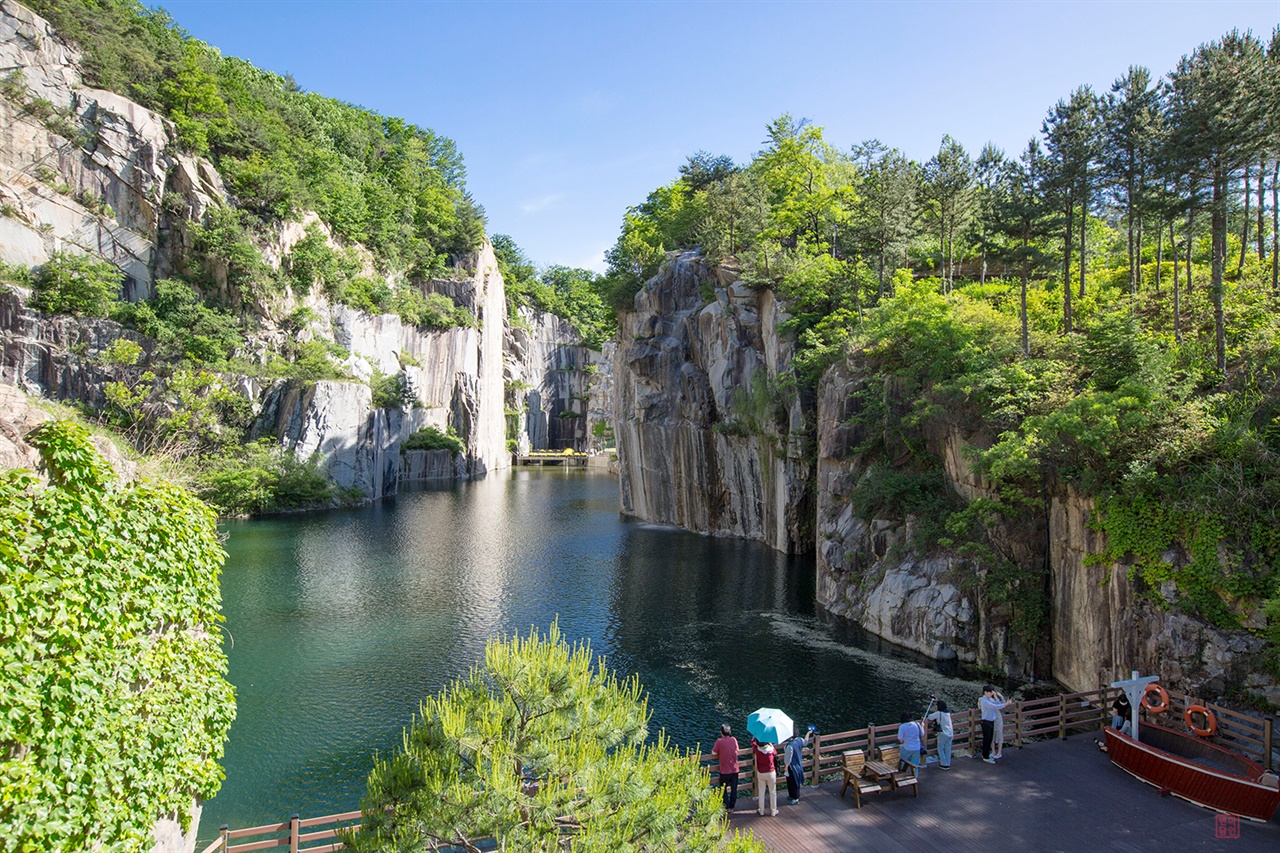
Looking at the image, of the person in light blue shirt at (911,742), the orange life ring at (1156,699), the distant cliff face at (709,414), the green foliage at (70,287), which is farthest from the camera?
the green foliage at (70,287)

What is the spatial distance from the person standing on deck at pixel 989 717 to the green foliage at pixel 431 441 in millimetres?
60784

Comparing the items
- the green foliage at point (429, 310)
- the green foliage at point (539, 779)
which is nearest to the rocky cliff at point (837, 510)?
the green foliage at point (539, 779)

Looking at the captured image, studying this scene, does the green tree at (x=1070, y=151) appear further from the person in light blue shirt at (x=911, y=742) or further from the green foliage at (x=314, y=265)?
the green foliage at (x=314, y=265)

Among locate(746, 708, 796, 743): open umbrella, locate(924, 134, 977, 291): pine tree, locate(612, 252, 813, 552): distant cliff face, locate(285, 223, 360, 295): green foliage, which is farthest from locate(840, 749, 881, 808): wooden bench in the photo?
locate(285, 223, 360, 295): green foliage

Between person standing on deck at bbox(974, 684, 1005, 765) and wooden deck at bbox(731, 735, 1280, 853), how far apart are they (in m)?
0.28

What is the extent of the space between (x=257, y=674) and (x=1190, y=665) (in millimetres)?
21248

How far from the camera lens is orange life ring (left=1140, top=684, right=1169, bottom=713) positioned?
11536 mm

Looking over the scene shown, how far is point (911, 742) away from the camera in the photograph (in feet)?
35.1

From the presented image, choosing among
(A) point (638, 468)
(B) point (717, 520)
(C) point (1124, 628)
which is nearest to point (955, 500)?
(C) point (1124, 628)

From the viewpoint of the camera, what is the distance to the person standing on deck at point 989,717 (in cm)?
1141

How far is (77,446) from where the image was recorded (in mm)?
6910

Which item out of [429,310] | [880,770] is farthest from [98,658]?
[429,310]

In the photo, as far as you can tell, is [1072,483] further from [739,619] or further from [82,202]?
[82,202]

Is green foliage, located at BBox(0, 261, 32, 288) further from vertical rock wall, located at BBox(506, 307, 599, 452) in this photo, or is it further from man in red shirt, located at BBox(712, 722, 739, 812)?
vertical rock wall, located at BBox(506, 307, 599, 452)
